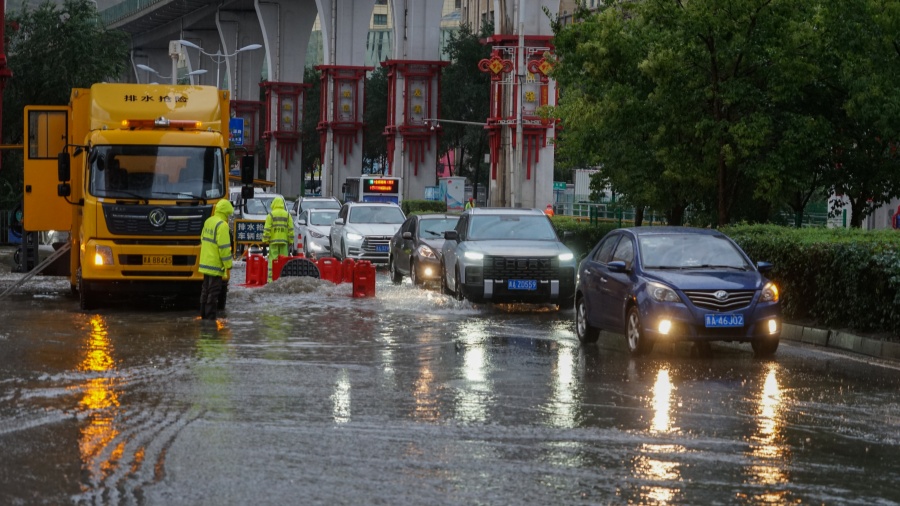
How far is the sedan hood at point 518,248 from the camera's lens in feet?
71.9

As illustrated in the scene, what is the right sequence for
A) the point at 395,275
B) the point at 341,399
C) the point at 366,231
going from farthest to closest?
the point at 366,231
the point at 395,275
the point at 341,399

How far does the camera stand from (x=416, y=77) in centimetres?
6838

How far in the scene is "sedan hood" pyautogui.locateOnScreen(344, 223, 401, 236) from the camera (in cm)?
3469

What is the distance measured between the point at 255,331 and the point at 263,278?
9230 millimetres

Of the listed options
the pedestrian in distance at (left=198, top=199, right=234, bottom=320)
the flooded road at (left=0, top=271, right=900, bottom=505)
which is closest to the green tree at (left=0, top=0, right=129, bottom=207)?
the pedestrian in distance at (left=198, top=199, right=234, bottom=320)

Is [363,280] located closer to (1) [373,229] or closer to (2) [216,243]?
(2) [216,243]

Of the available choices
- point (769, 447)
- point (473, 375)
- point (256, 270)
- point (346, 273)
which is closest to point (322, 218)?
point (346, 273)

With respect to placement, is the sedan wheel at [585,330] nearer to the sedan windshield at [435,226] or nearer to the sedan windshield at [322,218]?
the sedan windshield at [435,226]

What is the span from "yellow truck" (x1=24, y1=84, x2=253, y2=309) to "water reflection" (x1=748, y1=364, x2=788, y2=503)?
10.3 m

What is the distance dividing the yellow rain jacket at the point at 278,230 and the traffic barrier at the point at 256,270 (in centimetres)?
43

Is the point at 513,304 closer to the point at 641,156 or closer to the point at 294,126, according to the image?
the point at 641,156

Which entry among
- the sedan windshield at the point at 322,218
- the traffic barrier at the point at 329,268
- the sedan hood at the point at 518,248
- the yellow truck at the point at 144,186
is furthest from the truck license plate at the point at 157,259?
the sedan windshield at the point at 322,218

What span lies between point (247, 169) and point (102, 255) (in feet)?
9.12

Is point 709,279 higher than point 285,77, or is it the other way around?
point 285,77
